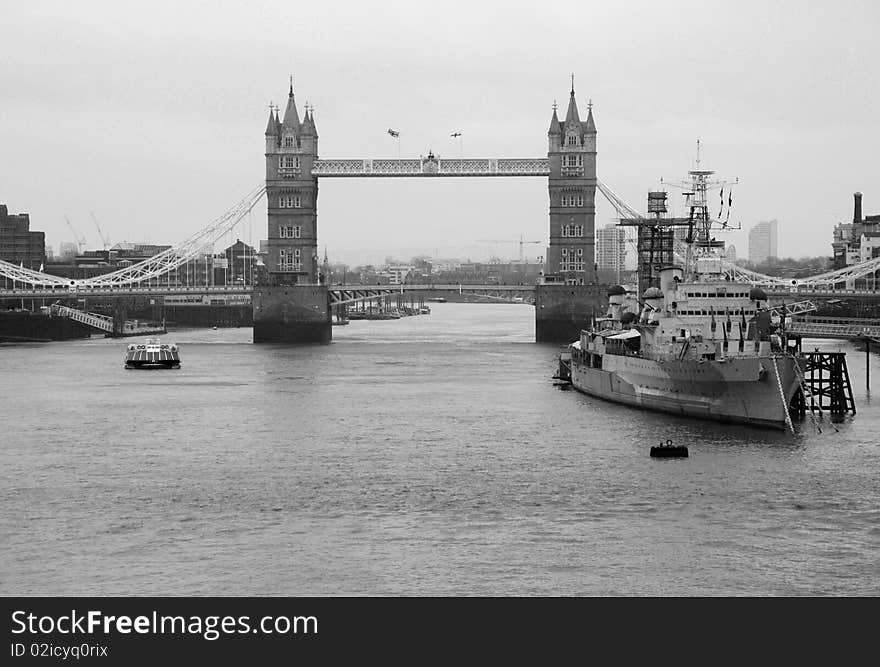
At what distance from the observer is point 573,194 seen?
127m

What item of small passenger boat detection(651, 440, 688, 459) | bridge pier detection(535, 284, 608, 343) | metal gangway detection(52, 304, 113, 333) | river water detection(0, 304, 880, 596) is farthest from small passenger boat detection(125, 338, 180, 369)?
metal gangway detection(52, 304, 113, 333)

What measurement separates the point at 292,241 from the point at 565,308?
2347 centimetres

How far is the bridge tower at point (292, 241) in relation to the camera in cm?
12450

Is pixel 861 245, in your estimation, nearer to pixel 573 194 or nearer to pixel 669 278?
pixel 573 194

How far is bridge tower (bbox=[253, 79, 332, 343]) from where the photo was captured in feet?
408

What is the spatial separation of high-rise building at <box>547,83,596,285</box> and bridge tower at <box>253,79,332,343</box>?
1959 cm

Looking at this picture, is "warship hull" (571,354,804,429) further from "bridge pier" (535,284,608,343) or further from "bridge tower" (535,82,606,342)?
"bridge tower" (535,82,606,342)

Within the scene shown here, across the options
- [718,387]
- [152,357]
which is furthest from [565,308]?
[718,387]

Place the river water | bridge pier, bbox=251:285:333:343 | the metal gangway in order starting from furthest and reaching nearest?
the metal gangway
bridge pier, bbox=251:285:333:343
the river water

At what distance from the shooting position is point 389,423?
58438 mm

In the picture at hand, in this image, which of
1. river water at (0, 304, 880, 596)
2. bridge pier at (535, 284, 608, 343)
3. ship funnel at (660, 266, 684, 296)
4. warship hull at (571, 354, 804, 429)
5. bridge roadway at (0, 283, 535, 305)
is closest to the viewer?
river water at (0, 304, 880, 596)
